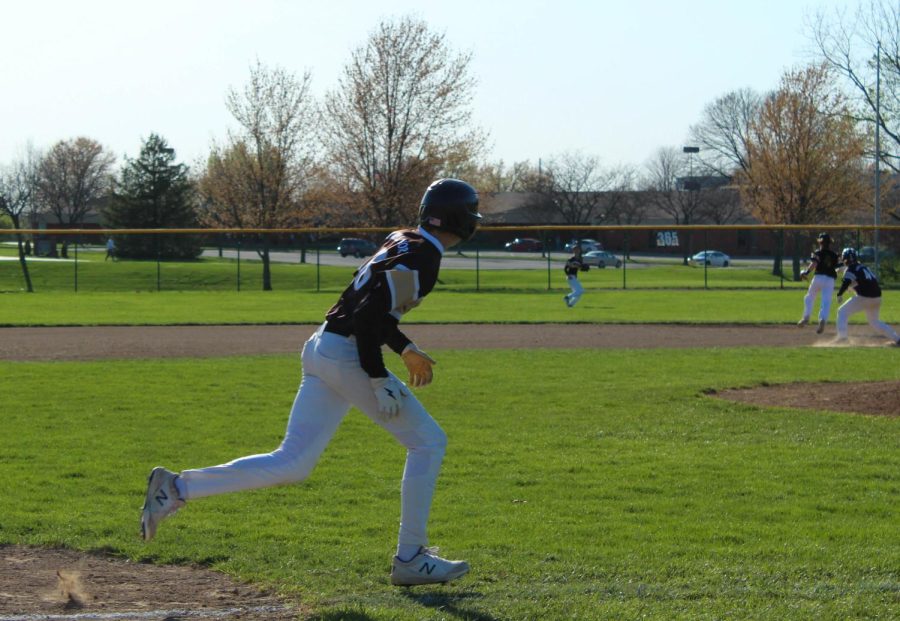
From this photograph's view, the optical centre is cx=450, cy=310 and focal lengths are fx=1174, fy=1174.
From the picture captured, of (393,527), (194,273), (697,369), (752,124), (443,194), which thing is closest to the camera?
(443,194)

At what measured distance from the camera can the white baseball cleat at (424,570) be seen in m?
5.42

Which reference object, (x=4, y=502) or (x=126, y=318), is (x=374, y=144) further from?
(x=4, y=502)

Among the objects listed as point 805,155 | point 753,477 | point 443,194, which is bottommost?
point 753,477

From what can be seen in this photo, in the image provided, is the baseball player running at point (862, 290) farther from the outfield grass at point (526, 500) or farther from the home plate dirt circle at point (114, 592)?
the home plate dirt circle at point (114, 592)

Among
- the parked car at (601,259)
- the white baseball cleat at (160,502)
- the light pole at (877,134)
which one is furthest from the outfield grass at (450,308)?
the white baseball cleat at (160,502)

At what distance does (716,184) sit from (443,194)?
93.1 metres

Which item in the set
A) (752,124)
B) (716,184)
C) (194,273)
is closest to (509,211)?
(716,184)

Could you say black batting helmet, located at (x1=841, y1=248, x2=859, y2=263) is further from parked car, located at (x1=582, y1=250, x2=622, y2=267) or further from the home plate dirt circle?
parked car, located at (x1=582, y1=250, x2=622, y2=267)

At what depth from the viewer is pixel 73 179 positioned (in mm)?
87562

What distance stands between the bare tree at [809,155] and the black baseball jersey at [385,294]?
162 ft

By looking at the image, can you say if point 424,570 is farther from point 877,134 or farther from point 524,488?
point 877,134

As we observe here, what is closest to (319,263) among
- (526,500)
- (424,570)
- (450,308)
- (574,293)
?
(450,308)

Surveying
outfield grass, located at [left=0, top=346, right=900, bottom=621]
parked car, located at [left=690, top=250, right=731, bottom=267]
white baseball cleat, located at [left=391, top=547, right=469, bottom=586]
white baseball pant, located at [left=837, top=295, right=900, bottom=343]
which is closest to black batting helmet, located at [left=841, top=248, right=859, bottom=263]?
white baseball pant, located at [left=837, top=295, right=900, bottom=343]

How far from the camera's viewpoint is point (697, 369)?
603 inches
